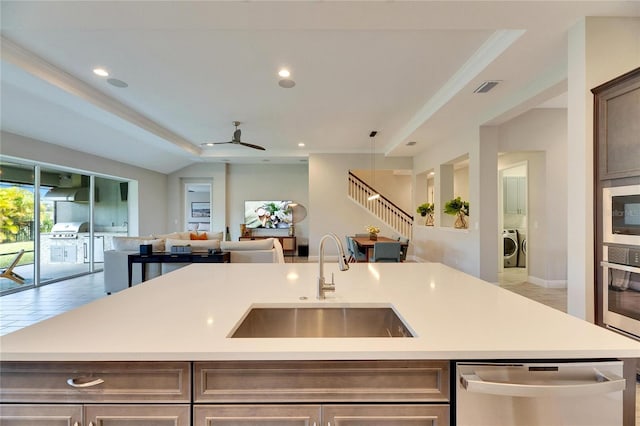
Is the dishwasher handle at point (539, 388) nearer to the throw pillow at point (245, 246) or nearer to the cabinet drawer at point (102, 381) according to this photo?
the cabinet drawer at point (102, 381)

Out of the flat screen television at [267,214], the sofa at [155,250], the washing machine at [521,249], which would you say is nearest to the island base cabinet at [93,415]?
the sofa at [155,250]

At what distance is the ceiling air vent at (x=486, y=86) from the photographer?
3.51 m

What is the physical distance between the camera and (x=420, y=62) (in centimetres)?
340

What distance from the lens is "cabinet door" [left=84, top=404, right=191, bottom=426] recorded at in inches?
36.4

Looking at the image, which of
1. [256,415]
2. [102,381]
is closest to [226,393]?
[256,415]

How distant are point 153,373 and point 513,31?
139 inches

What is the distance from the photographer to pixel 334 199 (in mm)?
8086

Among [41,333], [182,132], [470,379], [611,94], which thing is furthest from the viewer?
[182,132]

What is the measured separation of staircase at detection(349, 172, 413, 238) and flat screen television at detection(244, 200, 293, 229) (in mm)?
2366

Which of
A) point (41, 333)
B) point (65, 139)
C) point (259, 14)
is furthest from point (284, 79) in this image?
point (65, 139)

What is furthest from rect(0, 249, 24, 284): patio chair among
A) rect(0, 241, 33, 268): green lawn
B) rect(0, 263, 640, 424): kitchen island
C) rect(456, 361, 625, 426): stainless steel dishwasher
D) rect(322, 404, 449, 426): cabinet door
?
rect(456, 361, 625, 426): stainless steel dishwasher

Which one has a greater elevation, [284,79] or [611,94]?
[284,79]

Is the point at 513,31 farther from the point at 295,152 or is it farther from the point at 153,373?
the point at 295,152

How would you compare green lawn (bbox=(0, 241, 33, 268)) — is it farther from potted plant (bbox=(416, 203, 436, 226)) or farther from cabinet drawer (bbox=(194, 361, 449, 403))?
potted plant (bbox=(416, 203, 436, 226))
